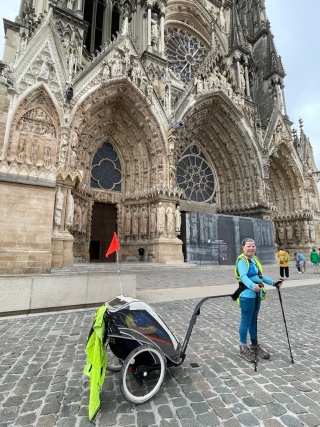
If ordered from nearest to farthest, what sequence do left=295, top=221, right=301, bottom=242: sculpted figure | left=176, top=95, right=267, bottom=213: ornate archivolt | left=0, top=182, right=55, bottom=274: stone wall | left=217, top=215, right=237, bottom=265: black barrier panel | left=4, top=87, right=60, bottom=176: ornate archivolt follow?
left=0, top=182, right=55, bottom=274: stone wall, left=4, top=87, right=60, bottom=176: ornate archivolt, left=217, top=215, right=237, bottom=265: black barrier panel, left=176, top=95, right=267, bottom=213: ornate archivolt, left=295, top=221, right=301, bottom=242: sculpted figure

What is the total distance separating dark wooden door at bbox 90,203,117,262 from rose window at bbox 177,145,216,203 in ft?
21.9

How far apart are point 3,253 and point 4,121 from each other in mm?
7356

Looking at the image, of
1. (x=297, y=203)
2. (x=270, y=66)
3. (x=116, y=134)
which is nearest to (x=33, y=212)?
(x=116, y=134)

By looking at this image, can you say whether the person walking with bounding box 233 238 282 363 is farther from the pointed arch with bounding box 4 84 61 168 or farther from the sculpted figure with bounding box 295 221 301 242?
the sculpted figure with bounding box 295 221 301 242

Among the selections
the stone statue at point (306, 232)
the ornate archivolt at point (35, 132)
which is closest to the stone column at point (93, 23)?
the ornate archivolt at point (35, 132)

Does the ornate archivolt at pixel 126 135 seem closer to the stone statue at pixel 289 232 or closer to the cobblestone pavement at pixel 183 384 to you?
the cobblestone pavement at pixel 183 384

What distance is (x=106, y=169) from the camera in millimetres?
15641

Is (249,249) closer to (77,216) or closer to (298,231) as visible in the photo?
(77,216)

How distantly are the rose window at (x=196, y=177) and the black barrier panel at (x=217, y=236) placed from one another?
3.56m

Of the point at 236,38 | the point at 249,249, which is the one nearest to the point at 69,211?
the point at 249,249

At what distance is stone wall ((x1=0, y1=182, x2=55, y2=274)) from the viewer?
662 cm

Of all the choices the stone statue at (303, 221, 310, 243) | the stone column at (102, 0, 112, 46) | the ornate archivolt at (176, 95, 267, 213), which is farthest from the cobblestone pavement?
the stone column at (102, 0, 112, 46)

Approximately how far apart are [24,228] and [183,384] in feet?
21.0

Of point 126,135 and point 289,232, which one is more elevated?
point 126,135
